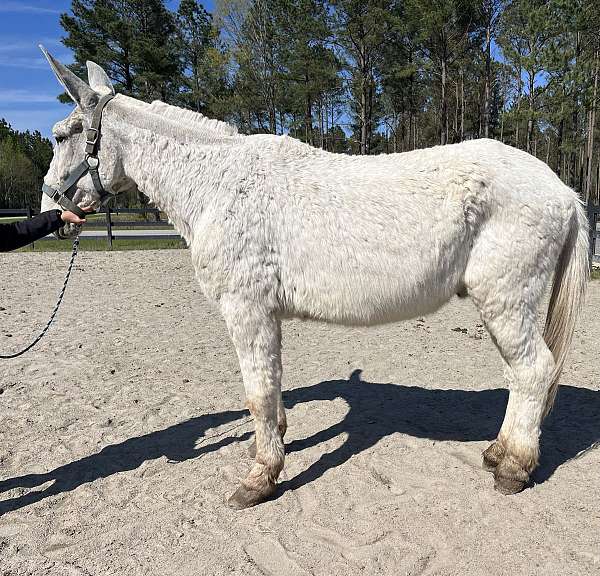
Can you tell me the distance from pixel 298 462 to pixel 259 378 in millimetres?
912

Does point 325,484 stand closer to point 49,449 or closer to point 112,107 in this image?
point 49,449

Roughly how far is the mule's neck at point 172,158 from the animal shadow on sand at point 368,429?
69.3 inches

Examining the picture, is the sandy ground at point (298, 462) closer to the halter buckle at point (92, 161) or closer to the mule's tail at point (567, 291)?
the mule's tail at point (567, 291)

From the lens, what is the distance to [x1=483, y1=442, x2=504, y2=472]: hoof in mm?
3266

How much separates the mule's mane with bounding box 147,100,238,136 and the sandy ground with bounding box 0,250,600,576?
93.2 inches

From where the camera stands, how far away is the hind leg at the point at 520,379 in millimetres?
2920

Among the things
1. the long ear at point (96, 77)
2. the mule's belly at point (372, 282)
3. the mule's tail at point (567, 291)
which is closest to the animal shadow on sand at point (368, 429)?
the mule's tail at point (567, 291)

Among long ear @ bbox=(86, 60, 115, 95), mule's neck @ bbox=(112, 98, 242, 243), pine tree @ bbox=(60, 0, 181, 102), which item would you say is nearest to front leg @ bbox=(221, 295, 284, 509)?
mule's neck @ bbox=(112, 98, 242, 243)

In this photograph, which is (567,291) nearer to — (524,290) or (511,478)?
(524,290)

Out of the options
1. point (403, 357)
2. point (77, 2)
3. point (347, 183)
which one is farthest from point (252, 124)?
point (347, 183)

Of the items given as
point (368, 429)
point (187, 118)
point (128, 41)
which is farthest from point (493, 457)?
point (128, 41)

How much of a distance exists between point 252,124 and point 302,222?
27.3m

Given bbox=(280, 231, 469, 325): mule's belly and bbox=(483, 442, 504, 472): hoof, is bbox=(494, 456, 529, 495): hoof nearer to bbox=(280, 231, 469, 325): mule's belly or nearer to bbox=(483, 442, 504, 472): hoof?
bbox=(483, 442, 504, 472): hoof

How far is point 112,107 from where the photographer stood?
123 inches
